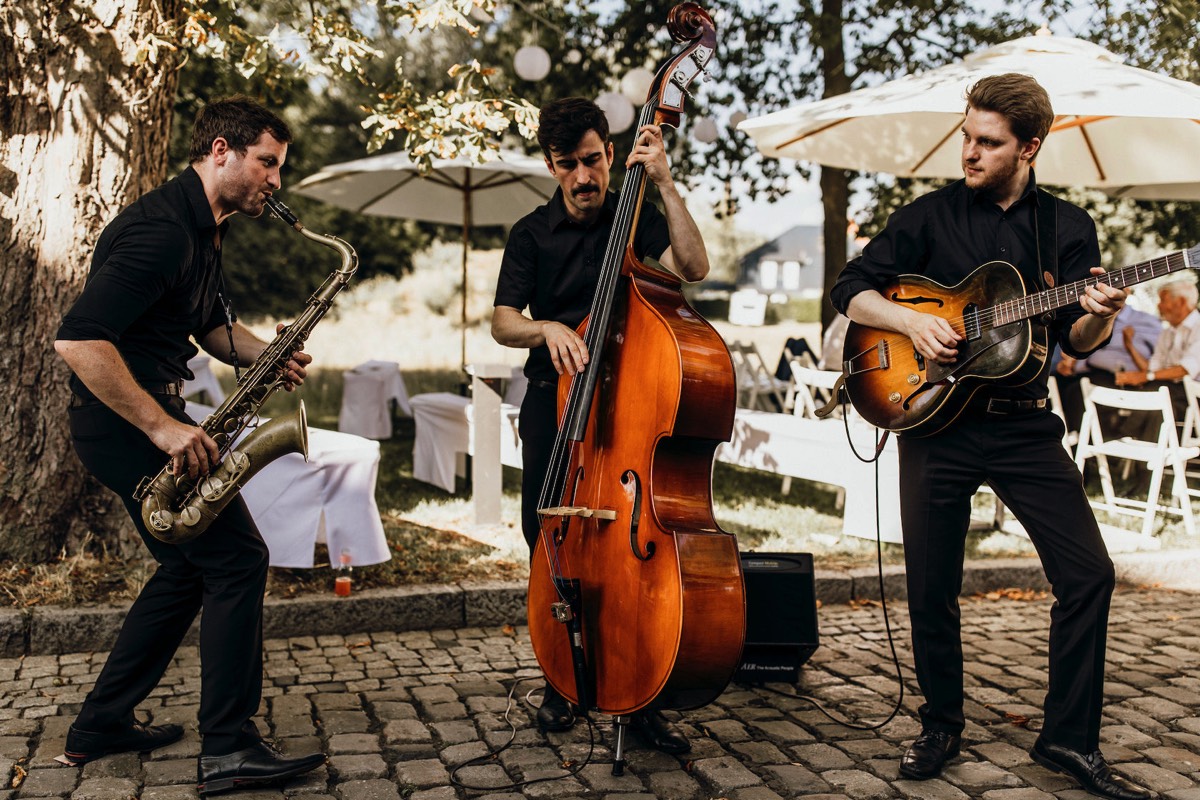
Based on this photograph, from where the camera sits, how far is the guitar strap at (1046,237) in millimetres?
3498

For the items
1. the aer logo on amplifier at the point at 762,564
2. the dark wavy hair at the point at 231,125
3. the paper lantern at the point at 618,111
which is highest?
the paper lantern at the point at 618,111

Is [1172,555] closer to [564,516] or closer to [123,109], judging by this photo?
[564,516]

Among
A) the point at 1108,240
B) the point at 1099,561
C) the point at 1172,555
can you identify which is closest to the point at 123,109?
the point at 1099,561

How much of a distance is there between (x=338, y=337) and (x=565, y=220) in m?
22.0

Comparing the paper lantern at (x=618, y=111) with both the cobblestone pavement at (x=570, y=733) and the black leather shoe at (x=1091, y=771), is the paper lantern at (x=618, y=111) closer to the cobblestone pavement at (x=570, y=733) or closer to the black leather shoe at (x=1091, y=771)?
the cobblestone pavement at (x=570, y=733)

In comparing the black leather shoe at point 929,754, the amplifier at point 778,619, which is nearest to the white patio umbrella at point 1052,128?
the amplifier at point 778,619

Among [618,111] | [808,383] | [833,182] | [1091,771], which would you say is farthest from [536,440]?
[833,182]

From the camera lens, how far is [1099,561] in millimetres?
3531

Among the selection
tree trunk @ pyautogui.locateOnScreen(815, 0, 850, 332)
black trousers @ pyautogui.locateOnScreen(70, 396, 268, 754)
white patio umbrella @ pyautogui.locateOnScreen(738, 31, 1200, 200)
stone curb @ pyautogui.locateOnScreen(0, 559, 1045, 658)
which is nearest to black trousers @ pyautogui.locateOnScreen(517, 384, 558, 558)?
black trousers @ pyautogui.locateOnScreen(70, 396, 268, 754)

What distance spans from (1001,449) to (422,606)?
9.62ft

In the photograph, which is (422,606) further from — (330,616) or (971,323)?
(971,323)

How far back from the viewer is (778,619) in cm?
458

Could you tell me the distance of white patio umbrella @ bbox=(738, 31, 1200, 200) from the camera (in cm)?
603

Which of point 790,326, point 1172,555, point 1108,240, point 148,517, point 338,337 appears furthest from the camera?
point 790,326
